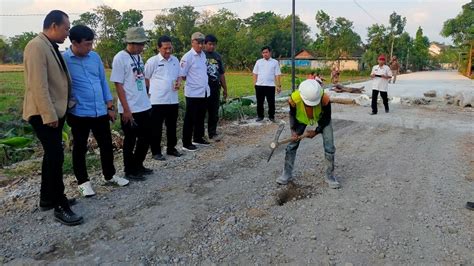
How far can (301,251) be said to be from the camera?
292cm

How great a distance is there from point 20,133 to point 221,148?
3.72 m

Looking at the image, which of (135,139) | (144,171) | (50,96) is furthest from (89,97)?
(144,171)

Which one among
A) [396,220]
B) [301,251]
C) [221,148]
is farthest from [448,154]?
[301,251]

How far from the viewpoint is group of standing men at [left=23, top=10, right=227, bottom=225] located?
10.3 ft

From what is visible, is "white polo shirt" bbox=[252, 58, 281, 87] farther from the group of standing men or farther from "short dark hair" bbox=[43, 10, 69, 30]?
"short dark hair" bbox=[43, 10, 69, 30]

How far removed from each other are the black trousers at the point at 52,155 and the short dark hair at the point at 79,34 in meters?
0.76

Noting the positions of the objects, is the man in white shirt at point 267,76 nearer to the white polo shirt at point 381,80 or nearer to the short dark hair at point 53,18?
the white polo shirt at point 381,80

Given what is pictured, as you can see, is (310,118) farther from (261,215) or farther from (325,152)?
(261,215)

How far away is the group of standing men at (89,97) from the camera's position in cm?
315

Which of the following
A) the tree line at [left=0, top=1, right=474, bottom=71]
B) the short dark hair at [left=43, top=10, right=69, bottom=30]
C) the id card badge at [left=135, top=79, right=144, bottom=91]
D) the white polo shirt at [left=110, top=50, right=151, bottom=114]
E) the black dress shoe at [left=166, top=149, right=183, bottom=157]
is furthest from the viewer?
the tree line at [left=0, top=1, right=474, bottom=71]

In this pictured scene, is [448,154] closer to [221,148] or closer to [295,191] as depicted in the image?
[295,191]

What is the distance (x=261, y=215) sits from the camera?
3.55 m

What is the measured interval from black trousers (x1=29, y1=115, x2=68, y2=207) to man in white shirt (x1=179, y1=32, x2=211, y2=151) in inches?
103

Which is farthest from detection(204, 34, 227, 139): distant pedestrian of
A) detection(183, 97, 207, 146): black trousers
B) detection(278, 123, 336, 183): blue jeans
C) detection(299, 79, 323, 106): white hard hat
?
detection(299, 79, 323, 106): white hard hat
